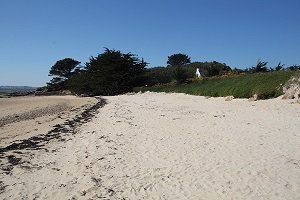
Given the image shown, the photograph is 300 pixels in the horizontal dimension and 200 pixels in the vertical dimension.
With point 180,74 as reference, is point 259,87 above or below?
below

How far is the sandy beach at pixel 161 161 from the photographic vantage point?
6086mm

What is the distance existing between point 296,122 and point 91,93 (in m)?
40.8

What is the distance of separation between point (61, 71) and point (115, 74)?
118 feet

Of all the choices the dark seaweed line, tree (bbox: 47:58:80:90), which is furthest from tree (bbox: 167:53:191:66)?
A: the dark seaweed line

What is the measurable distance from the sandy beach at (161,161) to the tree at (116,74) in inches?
1264

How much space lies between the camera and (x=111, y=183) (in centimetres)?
661

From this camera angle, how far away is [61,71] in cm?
7675

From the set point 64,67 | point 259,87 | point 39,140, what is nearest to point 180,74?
point 259,87

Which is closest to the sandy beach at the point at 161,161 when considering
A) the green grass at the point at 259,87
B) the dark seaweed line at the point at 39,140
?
the dark seaweed line at the point at 39,140

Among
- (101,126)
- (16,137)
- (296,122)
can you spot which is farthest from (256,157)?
(16,137)

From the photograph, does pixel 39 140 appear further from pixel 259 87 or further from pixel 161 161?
pixel 259 87

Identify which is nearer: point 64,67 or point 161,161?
point 161,161

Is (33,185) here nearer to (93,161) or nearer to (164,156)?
(93,161)

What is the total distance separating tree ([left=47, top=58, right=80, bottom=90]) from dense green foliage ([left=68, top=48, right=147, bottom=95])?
29.7m
